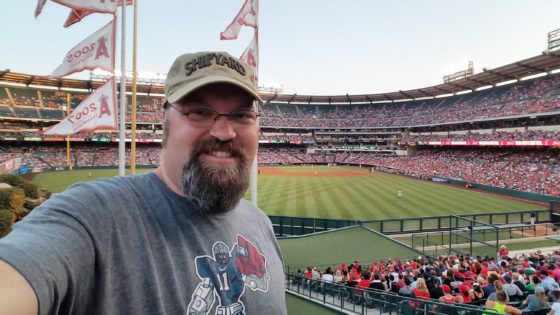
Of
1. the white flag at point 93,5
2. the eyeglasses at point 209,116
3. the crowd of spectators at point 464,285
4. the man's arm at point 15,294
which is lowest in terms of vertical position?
the crowd of spectators at point 464,285

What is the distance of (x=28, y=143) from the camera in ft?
187

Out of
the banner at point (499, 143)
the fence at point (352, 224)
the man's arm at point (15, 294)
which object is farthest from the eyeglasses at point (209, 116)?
the banner at point (499, 143)

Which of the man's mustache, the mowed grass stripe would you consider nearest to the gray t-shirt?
the man's mustache

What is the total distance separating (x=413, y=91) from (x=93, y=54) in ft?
237

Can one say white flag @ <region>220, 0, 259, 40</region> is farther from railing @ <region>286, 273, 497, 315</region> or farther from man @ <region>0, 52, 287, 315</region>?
man @ <region>0, 52, 287, 315</region>

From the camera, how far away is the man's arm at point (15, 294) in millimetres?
862

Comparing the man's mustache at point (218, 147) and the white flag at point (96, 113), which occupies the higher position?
the white flag at point (96, 113)

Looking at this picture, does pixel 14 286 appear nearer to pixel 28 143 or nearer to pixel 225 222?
pixel 225 222

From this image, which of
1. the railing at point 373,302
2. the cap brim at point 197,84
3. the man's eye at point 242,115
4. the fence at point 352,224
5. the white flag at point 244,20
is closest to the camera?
the cap brim at point 197,84

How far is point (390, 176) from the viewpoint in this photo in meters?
47.8

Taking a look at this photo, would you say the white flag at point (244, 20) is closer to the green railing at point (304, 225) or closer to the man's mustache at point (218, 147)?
the man's mustache at point (218, 147)

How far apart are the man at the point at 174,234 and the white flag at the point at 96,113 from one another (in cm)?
811

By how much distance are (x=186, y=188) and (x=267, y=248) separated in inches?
30.2

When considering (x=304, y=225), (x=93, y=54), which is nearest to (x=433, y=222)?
(x=304, y=225)
